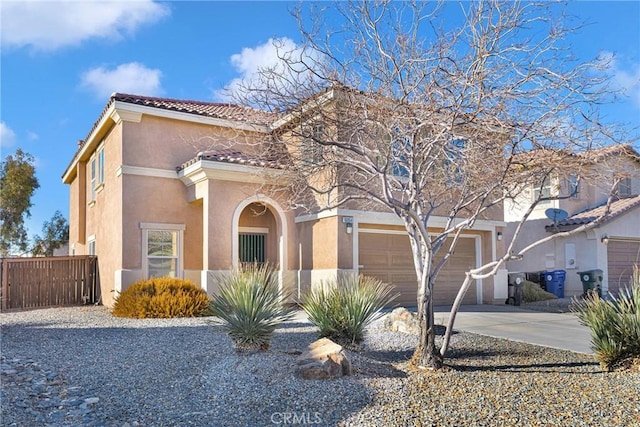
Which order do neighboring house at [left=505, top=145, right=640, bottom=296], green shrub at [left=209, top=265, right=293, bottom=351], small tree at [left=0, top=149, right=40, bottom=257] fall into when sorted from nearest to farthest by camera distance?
green shrub at [left=209, top=265, right=293, bottom=351], neighboring house at [left=505, top=145, right=640, bottom=296], small tree at [left=0, top=149, right=40, bottom=257]

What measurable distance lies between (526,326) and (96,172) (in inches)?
617

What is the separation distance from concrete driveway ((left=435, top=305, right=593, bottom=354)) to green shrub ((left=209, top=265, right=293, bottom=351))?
16.8ft

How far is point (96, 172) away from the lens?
20781 millimetres

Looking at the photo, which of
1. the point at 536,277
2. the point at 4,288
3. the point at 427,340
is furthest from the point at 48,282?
the point at 536,277

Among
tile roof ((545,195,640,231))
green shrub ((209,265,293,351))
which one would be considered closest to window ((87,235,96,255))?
green shrub ((209,265,293,351))

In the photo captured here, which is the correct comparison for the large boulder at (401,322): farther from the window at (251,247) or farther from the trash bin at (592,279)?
the trash bin at (592,279)

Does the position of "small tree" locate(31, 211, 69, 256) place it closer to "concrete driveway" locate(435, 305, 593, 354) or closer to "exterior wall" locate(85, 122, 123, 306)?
"exterior wall" locate(85, 122, 123, 306)

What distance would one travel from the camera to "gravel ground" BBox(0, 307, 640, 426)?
632 centimetres

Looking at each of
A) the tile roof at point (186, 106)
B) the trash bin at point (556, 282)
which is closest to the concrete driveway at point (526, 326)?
the trash bin at point (556, 282)

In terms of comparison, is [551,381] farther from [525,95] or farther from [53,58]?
[53,58]

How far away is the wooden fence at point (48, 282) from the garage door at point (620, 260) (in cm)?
1967

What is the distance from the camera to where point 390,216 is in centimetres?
1717

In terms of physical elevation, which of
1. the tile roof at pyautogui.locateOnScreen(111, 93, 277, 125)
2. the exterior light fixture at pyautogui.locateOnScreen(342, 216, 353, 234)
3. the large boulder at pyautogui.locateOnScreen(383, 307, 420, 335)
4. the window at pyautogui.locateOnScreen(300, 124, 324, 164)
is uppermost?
the tile roof at pyautogui.locateOnScreen(111, 93, 277, 125)

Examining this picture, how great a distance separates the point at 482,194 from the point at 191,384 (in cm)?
561
